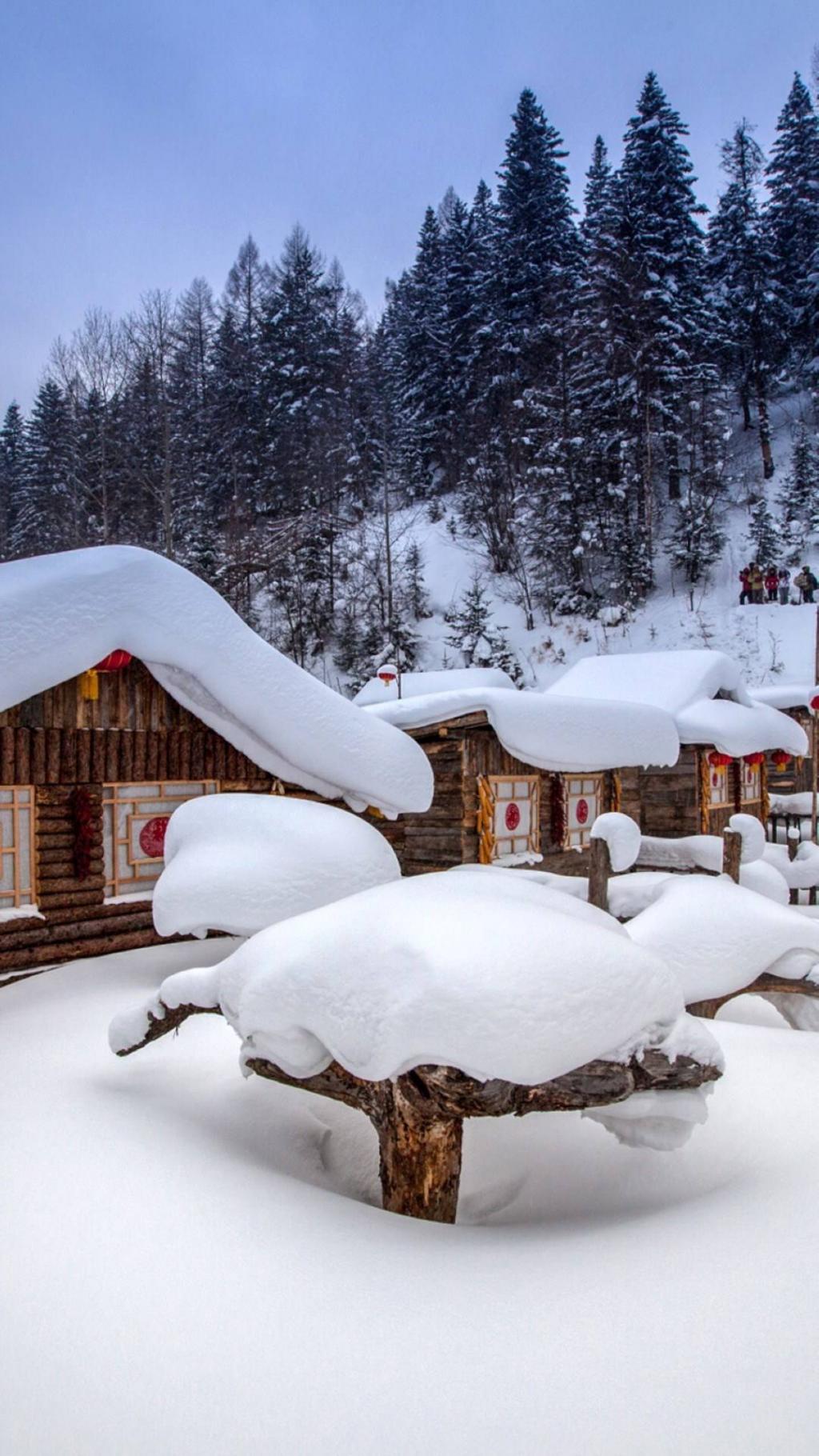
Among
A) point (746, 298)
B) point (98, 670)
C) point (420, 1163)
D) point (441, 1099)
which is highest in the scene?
point (746, 298)

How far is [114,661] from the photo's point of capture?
8.16m

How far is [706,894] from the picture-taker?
672 cm

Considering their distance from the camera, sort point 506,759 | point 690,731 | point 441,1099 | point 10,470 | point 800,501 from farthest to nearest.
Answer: point 10,470, point 800,501, point 690,731, point 506,759, point 441,1099

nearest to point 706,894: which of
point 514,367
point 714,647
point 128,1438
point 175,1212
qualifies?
point 175,1212

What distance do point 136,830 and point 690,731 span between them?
9.58m

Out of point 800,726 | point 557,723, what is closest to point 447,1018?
point 557,723

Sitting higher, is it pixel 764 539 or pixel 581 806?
pixel 764 539

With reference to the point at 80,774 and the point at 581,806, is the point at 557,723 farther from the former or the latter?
the point at 80,774

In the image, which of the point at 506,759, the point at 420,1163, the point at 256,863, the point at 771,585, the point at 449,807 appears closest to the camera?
the point at 420,1163

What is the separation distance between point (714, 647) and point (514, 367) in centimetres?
1602

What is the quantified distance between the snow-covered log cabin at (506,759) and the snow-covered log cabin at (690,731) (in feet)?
4.70

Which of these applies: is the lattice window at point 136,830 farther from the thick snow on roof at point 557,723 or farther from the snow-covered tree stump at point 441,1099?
the snow-covered tree stump at point 441,1099

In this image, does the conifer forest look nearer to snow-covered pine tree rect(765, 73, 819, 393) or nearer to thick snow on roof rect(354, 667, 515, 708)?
snow-covered pine tree rect(765, 73, 819, 393)

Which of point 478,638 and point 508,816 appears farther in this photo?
point 478,638
